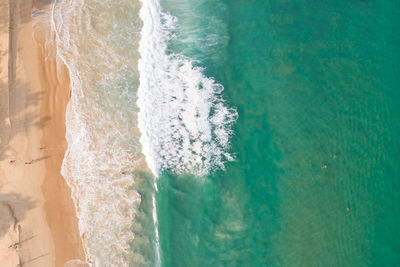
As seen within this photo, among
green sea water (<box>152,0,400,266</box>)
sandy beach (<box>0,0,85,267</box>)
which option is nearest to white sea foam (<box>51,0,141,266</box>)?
sandy beach (<box>0,0,85,267</box>)

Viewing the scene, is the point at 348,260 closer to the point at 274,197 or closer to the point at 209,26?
the point at 274,197

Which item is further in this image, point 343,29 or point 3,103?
point 343,29

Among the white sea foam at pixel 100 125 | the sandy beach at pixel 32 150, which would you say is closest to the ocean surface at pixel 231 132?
the white sea foam at pixel 100 125

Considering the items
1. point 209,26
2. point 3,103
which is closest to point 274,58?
point 209,26

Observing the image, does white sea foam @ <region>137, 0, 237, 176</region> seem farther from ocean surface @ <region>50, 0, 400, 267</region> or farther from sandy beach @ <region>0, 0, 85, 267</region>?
sandy beach @ <region>0, 0, 85, 267</region>

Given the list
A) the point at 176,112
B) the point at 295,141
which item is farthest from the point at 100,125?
the point at 295,141

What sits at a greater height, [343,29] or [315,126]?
[343,29]

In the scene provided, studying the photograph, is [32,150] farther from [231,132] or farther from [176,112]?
[231,132]
